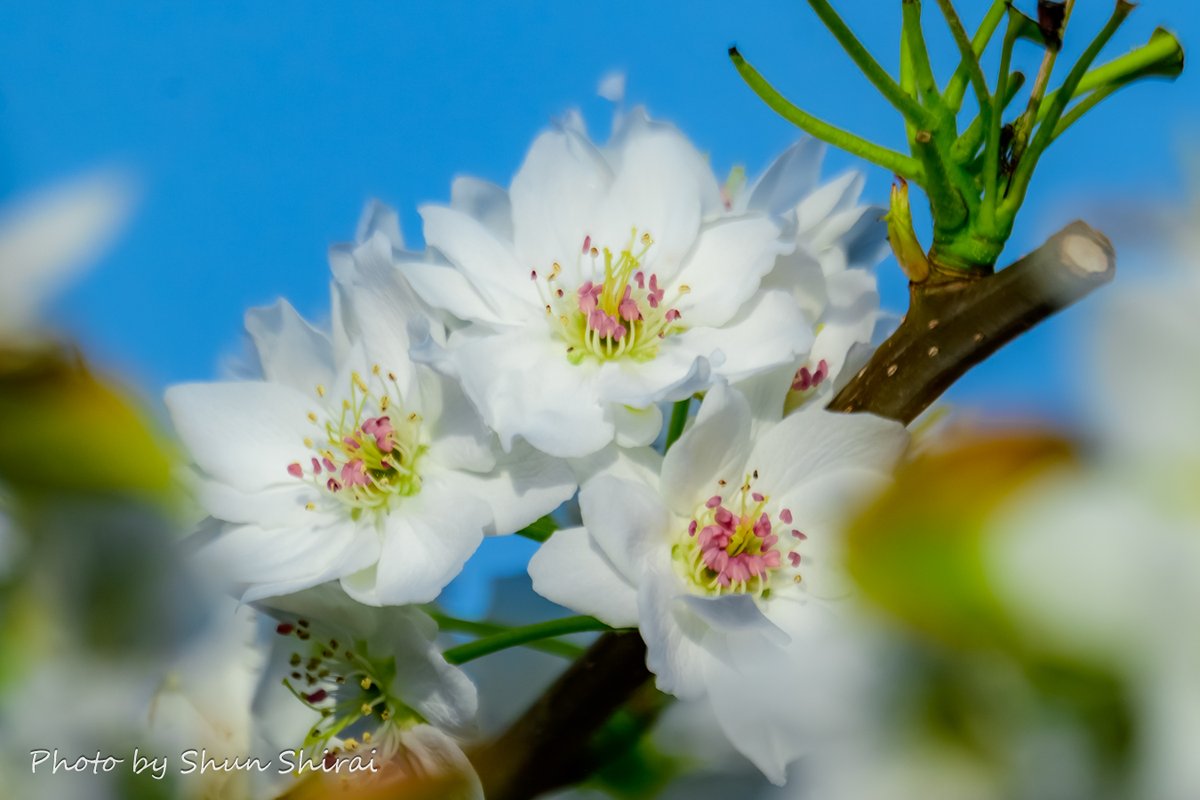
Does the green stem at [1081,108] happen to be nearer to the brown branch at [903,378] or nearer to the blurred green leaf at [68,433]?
the brown branch at [903,378]

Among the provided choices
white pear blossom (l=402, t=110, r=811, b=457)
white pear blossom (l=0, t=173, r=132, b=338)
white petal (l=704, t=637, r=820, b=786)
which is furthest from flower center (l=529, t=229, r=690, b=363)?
white pear blossom (l=0, t=173, r=132, b=338)

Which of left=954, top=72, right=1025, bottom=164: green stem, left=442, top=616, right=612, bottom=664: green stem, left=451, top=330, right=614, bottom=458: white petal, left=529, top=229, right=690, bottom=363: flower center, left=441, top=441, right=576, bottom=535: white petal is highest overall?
left=954, top=72, right=1025, bottom=164: green stem

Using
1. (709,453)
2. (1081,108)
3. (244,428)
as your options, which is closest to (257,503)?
(244,428)

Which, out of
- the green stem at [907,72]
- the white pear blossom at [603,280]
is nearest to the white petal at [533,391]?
the white pear blossom at [603,280]

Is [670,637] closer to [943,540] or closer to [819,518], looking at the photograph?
[819,518]

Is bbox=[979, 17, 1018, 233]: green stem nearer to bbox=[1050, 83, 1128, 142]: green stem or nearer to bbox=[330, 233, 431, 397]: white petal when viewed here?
A: bbox=[1050, 83, 1128, 142]: green stem

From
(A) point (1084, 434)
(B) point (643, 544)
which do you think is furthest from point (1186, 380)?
(B) point (643, 544)
